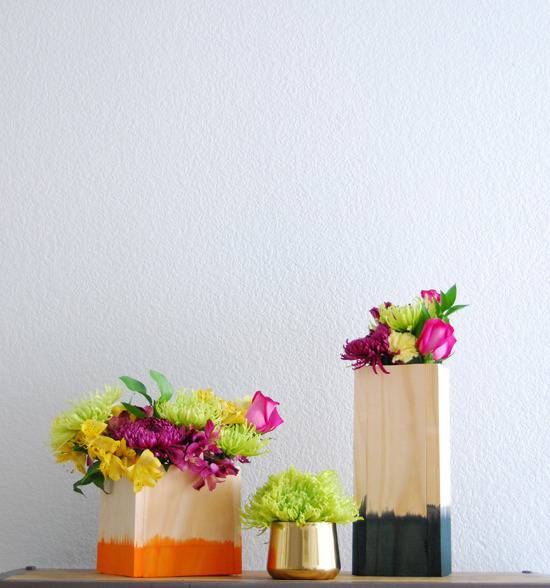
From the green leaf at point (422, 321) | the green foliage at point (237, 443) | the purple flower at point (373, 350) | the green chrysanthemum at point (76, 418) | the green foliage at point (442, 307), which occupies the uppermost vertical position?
the green foliage at point (442, 307)

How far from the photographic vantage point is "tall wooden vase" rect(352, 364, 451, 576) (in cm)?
97

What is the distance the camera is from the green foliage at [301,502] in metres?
0.93

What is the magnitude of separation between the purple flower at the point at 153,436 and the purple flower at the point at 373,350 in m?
0.23

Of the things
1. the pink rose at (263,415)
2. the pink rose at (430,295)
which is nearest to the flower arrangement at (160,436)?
the pink rose at (263,415)

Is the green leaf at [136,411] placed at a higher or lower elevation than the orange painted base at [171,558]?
higher

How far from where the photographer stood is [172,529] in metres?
0.95

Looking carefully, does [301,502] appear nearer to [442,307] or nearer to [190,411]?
[190,411]

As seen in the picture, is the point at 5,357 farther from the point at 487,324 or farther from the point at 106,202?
the point at 487,324

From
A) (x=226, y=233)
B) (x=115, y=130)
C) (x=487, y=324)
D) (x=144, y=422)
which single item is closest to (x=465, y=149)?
(x=487, y=324)

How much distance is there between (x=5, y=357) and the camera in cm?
119

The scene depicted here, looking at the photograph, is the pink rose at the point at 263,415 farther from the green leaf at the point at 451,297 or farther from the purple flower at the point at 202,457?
the green leaf at the point at 451,297

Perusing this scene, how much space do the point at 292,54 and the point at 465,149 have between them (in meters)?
0.29

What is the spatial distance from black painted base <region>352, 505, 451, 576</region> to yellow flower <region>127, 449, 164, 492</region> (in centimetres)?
25

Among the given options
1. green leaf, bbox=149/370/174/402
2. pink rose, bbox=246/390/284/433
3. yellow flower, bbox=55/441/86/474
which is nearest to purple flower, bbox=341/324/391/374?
pink rose, bbox=246/390/284/433
